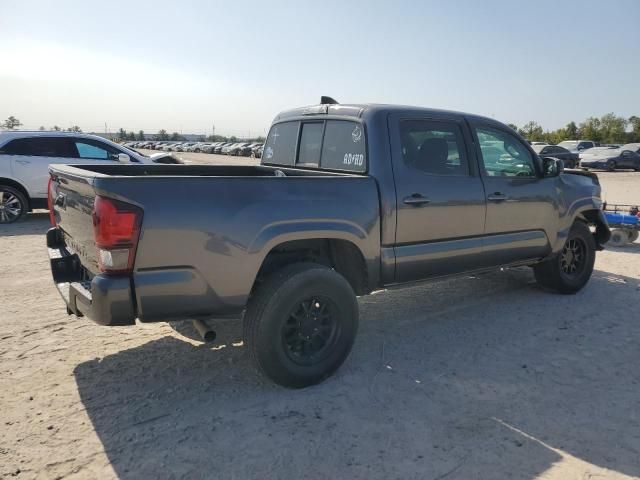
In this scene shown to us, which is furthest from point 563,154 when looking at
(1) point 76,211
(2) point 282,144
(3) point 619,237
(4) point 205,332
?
(1) point 76,211

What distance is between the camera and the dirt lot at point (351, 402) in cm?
276

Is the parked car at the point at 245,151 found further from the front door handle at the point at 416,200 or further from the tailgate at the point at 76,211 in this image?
the front door handle at the point at 416,200

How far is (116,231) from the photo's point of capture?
2871mm

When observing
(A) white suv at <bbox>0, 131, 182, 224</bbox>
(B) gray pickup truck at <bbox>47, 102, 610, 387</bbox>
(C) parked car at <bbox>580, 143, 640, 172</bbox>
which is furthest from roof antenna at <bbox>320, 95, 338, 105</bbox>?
(C) parked car at <bbox>580, 143, 640, 172</bbox>

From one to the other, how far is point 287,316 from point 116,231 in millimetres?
1221

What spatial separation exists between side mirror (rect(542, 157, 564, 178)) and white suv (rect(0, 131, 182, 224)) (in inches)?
295

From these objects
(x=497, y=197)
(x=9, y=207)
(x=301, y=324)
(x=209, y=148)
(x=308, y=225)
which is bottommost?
(x=9, y=207)

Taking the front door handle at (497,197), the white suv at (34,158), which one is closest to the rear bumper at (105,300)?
the front door handle at (497,197)

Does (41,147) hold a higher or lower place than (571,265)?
higher

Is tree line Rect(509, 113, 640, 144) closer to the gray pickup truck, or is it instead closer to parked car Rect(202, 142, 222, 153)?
parked car Rect(202, 142, 222, 153)

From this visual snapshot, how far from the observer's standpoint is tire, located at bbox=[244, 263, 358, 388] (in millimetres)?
3373

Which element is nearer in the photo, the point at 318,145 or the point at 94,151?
the point at 318,145

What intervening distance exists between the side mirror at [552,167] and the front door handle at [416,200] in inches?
73.7

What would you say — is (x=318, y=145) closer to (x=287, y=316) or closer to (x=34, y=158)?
(x=287, y=316)
